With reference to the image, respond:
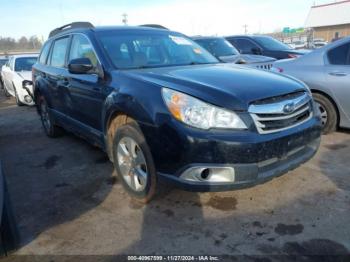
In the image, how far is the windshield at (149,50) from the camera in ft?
12.8

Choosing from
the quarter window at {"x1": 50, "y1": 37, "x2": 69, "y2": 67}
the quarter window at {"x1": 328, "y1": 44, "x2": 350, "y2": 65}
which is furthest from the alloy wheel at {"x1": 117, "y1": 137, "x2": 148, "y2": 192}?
the quarter window at {"x1": 328, "y1": 44, "x2": 350, "y2": 65}

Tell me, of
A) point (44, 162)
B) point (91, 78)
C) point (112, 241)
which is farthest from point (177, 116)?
point (44, 162)

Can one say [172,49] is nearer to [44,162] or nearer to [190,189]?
[190,189]

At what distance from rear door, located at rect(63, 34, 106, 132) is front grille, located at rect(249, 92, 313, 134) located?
1.68 m

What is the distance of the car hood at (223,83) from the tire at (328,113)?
195 centimetres

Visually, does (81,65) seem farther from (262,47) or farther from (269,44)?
(269,44)

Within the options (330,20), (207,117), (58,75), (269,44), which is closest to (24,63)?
(58,75)

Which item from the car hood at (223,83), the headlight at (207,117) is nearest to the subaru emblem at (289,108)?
the car hood at (223,83)

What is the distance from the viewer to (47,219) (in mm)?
3338

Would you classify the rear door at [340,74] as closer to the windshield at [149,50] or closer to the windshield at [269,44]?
the windshield at [149,50]

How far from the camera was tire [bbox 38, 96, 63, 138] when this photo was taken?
236 inches

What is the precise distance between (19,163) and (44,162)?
1.29 feet

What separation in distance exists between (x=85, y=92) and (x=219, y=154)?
6.75 feet

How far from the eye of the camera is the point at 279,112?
3.04 meters
